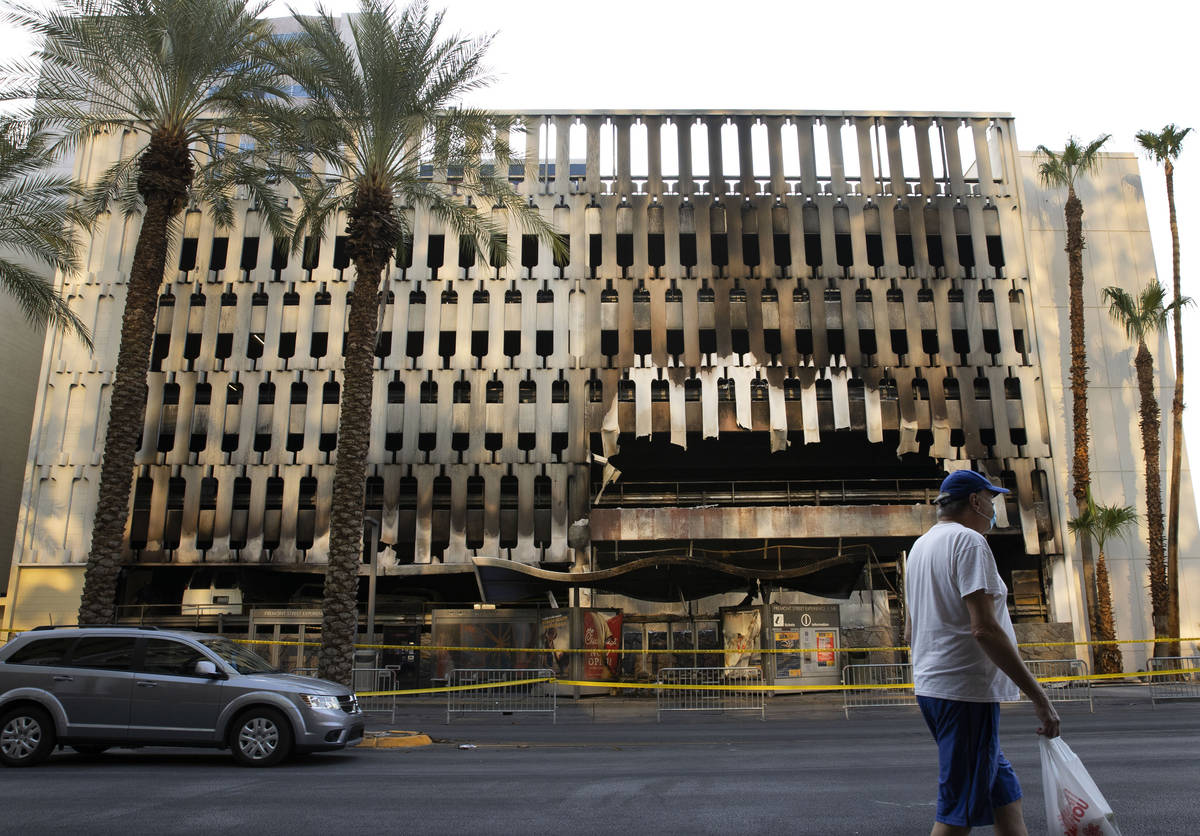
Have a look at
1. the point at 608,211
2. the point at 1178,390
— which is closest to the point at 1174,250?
the point at 1178,390

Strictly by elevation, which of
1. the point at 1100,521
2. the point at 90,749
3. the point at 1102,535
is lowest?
the point at 90,749

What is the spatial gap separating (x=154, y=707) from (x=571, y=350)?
2615 centimetres

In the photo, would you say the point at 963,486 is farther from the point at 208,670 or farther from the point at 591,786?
the point at 208,670

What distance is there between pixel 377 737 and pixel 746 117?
3110 centimetres

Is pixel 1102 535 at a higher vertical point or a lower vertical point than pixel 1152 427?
lower

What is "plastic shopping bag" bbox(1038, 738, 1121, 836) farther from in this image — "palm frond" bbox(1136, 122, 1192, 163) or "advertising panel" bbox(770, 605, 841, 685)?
"palm frond" bbox(1136, 122, 1192, 163)

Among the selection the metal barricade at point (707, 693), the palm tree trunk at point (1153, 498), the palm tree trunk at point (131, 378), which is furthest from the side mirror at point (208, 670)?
the palm tree trunk at point (1153, 498)

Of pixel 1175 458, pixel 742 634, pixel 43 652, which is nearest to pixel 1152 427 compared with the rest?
pixel 1175 458

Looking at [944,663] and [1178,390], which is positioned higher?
[1178,390]

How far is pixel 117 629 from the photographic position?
1105 centimetres

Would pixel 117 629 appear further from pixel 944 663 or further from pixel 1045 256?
pixel 1045 256

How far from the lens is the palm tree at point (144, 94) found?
17.0 meters

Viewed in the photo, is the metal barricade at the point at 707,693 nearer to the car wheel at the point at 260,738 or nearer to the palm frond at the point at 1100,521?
the car wheel at the point at 260,738

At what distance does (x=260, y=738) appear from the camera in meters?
10.4
